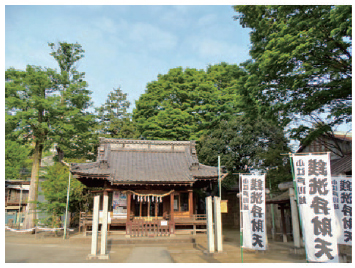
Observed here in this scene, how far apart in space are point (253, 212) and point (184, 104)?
797 inches

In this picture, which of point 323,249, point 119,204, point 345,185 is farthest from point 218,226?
point 119,204

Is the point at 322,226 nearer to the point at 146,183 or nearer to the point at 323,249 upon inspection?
the point at 323,249

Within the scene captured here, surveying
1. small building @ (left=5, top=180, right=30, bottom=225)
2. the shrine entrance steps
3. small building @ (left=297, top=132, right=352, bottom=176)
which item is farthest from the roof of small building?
small building @ (left=5, top=180, right=30, bottom=225)

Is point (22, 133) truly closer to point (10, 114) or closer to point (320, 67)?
point (10, 114)

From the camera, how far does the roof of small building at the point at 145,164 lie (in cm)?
1689

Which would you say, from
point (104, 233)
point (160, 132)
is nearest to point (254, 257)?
point (104, 233)

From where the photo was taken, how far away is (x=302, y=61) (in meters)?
11.2

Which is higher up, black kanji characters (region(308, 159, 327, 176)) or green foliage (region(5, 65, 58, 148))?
green foliage (region(5, 65, 58, 148))

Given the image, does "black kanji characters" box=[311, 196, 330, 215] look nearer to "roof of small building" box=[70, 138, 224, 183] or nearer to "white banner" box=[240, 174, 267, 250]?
"white banner" box=[240, 174, 267, 250]

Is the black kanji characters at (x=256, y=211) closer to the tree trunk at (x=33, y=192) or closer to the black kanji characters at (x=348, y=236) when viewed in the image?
the black kanji characters at (x=348, y=236)

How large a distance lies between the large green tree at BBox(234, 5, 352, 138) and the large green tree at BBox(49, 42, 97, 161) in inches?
637

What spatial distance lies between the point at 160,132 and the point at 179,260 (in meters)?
18.7

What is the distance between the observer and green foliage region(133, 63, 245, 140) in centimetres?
2816

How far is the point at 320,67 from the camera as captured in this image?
11.1 meters
